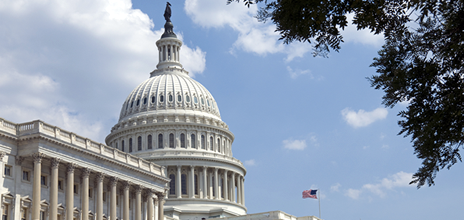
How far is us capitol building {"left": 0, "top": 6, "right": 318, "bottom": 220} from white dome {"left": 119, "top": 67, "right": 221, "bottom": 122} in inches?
7.5

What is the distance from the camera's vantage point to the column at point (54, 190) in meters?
63.2

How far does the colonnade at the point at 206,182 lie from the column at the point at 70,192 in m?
55.9

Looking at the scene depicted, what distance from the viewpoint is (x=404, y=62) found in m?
17.3

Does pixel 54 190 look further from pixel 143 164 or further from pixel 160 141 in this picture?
A: pixel 160 141

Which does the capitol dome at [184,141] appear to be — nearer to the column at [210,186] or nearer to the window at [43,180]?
the column at [210,186]

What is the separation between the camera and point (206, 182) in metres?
124

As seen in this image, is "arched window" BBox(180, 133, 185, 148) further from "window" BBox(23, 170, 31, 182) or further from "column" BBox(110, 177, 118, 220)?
"window" BBox(23, 170, 31, 182)

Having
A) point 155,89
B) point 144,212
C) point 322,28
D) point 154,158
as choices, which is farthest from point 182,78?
point 322,28

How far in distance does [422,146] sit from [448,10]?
3.46m

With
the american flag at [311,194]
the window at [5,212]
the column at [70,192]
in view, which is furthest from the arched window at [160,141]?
the window at [5,212]

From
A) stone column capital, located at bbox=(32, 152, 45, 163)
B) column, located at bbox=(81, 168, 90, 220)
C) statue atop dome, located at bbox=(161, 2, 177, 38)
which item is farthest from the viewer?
statue atop dome, located at bbox=(161, 2, 177, 38)

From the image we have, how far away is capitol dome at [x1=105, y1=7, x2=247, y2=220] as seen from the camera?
4811 inches

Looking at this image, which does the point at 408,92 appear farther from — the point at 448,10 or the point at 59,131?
the point at 59,131

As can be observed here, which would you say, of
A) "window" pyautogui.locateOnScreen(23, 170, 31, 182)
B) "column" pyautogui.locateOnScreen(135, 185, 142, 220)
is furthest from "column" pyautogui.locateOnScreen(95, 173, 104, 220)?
"window" pyautogui.locateOnScreen(23, 170, 31, 182)
